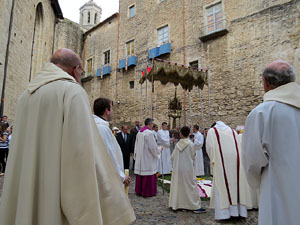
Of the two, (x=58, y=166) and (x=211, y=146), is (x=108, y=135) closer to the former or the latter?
(x=58, y=166)

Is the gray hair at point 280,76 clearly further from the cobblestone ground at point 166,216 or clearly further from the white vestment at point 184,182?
the white vestment at point 184,182

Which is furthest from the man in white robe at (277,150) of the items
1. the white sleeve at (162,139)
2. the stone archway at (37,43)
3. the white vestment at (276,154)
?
the stone archway at (37,43)

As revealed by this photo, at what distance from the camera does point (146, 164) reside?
5.73 meters

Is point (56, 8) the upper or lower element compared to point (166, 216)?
upper

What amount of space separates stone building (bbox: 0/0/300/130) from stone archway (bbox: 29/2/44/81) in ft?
0.18

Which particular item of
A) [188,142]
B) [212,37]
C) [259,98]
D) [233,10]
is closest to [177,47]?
[212,37]

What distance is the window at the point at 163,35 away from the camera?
16259 millimetres

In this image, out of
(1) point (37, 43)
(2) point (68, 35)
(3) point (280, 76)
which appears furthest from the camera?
(2) point (68, 35)

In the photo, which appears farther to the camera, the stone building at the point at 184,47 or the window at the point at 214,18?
the window at the point at 214,18

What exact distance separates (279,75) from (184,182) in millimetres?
3021

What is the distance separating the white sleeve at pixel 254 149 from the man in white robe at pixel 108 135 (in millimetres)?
1227

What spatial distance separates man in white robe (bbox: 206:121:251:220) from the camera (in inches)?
150

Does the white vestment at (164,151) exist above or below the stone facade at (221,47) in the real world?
below

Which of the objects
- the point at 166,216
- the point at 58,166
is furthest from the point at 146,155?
the point at 58,166
